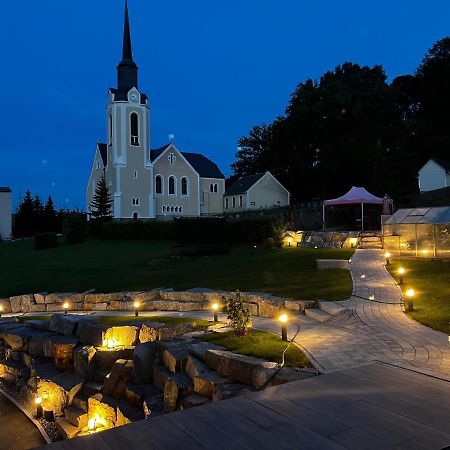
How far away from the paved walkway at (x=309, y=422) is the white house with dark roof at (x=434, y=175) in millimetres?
45776

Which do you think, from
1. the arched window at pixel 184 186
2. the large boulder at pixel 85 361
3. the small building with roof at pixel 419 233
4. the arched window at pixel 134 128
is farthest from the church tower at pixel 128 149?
the large boulder at pixel 85 361

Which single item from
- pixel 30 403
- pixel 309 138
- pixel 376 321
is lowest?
pixel 30 403

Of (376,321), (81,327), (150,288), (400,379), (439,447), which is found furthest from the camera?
(150,288)

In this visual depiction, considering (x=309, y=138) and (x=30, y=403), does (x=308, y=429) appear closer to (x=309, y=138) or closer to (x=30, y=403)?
(x=30, y=403)

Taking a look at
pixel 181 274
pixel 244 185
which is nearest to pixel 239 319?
pixel 181 274

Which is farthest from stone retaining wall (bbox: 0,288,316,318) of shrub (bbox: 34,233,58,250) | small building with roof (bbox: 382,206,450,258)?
shrub (bbox: 34,233,58,250)

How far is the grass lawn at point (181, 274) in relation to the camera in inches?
503

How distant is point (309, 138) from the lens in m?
48.3

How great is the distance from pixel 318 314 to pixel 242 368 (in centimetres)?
407

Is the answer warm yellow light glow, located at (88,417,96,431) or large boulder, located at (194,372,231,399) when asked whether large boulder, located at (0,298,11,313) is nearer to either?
warm yellow light glow, located at (88,417,96,431)

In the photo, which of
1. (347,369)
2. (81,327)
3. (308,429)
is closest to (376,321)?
(347,369)

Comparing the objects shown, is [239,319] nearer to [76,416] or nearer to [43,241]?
[76,416]

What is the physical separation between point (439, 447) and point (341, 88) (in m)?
48.1

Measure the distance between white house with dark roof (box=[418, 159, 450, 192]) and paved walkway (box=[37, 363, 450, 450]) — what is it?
45.8 metres
